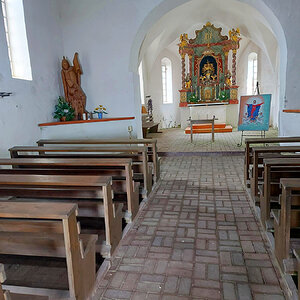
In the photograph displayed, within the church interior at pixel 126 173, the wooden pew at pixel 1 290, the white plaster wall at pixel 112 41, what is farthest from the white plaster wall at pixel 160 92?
the wooden pew at pixel 1 290

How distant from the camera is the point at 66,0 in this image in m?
6.35

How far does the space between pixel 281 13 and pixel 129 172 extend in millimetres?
5291

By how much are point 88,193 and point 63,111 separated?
440 cm

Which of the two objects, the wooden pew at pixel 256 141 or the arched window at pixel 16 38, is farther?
the arched window at pixel 16 38

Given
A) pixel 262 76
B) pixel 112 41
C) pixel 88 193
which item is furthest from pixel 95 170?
pixel 262 76

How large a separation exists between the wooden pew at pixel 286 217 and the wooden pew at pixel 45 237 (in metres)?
1.39

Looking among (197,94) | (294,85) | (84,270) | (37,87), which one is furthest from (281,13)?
(197,94)

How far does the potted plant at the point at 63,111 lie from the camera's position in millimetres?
6039

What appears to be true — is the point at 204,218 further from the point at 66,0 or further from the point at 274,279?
the point at 66,0

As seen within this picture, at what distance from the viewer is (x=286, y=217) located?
69.6 inches

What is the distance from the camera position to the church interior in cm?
176

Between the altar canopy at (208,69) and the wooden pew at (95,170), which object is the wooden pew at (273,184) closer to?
the wooden pew at (95,170)

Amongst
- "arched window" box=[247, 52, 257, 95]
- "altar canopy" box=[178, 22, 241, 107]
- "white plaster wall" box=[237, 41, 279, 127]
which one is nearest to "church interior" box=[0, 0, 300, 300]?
"white plaster wall" box=[237, 41, 279, 127]

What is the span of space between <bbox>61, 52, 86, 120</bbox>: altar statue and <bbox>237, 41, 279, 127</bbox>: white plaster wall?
9.00 m
